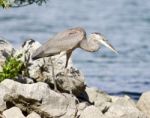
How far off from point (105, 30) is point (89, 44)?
25.1 meters

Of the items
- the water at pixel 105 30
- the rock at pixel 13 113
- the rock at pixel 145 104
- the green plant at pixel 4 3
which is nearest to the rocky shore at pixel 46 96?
the rock at pixel 13 113

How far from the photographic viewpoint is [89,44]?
18.2 metres

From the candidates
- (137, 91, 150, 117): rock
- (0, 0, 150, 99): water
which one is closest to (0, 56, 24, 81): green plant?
(137, 91, 150, 117): rock

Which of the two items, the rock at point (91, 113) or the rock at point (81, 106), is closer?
the rock at point (91, 113)

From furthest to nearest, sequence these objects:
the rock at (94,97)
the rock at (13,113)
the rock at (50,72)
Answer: the rock at (94,97) < the rock at (50,72) < the rock at (13,113)

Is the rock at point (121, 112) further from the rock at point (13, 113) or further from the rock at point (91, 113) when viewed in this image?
the rock at point (13, 113)

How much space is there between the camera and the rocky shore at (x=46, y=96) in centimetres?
1620

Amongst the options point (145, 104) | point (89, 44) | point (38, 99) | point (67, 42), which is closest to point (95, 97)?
point (145, 104)

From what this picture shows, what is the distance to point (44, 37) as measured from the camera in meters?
39.8

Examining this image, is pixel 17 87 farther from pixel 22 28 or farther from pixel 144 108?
pixel 22 28

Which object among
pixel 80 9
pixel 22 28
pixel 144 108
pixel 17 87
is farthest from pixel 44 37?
pixel 17 87

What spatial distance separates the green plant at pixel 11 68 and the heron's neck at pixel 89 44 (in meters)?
1.41

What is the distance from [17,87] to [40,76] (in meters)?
1.66

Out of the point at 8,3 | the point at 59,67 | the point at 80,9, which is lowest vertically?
the point at 80,9
